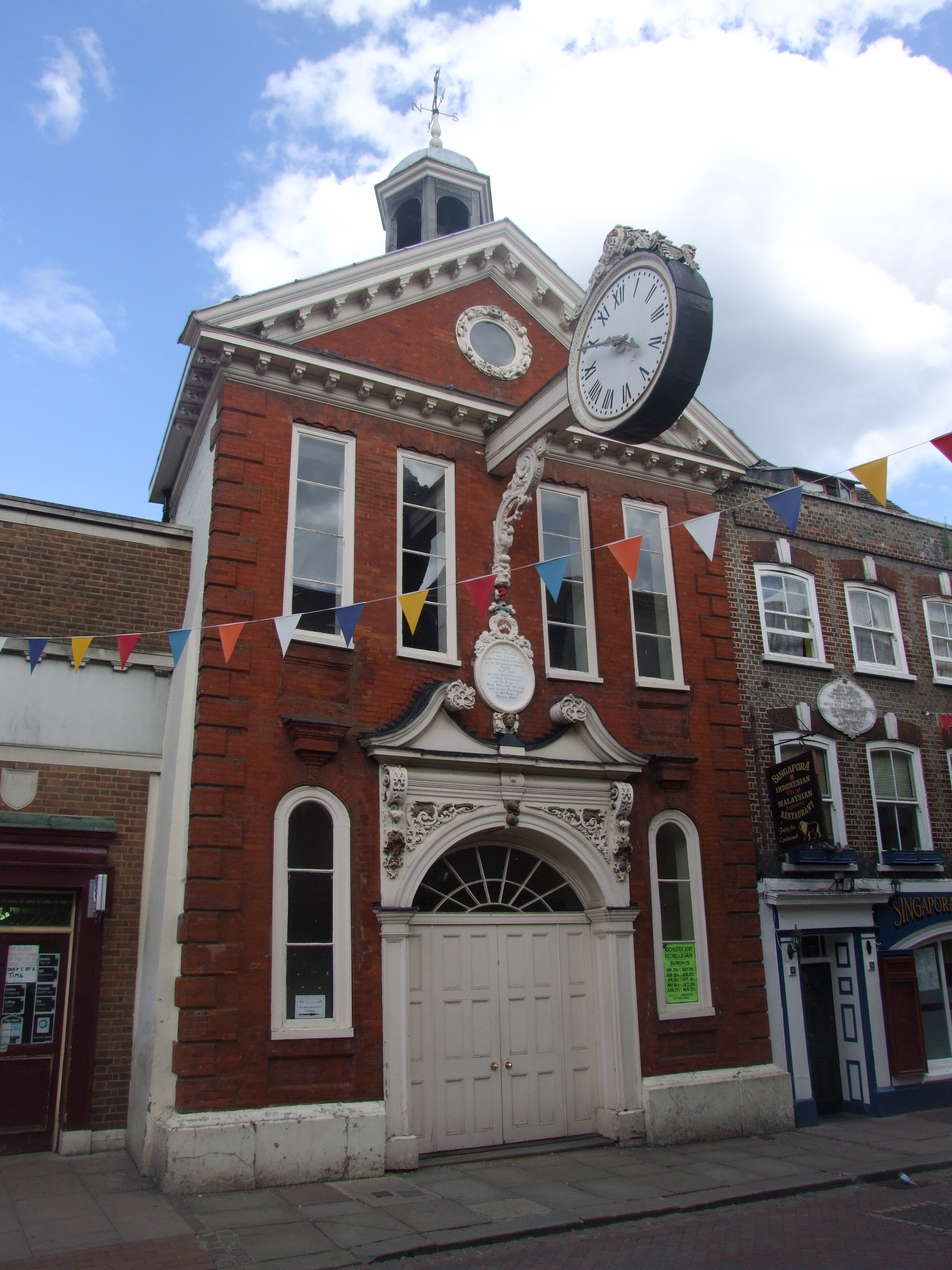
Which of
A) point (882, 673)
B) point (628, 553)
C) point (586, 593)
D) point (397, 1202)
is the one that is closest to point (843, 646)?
point (882, 673)

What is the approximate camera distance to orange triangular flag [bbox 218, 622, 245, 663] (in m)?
10.3

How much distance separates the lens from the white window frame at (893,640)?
15.9 metres

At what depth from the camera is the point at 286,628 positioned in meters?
10.5

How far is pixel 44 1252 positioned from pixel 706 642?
1032 centimetres

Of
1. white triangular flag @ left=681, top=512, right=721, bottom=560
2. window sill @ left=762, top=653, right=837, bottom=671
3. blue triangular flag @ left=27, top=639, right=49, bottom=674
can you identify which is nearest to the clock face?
white triangular flag @ left=681, top=512, right=721, bottom=560

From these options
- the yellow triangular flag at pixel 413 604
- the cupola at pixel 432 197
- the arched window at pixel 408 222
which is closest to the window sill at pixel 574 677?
the yellow triangular flag at pixel 413 604

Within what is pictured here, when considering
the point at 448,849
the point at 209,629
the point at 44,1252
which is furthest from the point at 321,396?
the point at 44,1252

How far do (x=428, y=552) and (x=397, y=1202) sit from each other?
704 centimetres

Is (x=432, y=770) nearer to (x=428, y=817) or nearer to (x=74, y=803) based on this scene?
(x=428, y=817)

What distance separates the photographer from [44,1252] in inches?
289

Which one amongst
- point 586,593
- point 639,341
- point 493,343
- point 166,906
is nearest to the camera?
point 166,906

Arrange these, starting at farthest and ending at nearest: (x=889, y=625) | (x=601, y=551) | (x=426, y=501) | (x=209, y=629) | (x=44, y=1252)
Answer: (x=889, y=625)
(x=601, y=551)
(x=426, y=501)
(x=209, y=629)
(x=44, y=1252)

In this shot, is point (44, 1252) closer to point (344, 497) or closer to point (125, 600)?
point (125, 600)

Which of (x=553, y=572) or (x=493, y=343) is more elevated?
(x=493, y=343)
